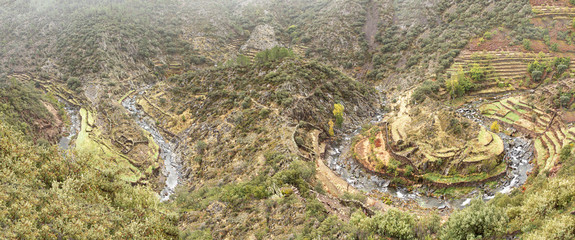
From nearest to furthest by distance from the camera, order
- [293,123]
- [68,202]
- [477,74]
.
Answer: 1. [68,202]
2. [293,123]
3. [477,74]

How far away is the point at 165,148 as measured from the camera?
203ft

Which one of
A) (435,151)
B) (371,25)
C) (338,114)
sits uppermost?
(435,151)

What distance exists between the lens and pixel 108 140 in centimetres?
5894

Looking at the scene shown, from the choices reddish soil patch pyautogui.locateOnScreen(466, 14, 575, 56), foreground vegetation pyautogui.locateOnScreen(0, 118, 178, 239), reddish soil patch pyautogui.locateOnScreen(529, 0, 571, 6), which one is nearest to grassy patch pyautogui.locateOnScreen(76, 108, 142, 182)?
foreground vegetation pyautogui.locateOnScreen(0, 118, 178, 239)

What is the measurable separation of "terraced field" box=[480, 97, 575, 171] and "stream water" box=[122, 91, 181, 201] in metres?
54.9

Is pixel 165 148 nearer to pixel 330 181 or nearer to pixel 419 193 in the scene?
pixel 330 181

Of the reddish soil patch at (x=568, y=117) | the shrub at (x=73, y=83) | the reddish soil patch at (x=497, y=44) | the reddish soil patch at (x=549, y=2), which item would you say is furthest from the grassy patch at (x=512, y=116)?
the shrub at (x=73, y=83)

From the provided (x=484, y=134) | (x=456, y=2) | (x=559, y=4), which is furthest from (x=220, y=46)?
(x=559, y=4)

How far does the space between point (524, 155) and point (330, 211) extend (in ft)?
113

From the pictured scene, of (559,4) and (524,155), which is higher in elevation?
(559,4)

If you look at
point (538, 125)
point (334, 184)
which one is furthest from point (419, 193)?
point (538, 125)

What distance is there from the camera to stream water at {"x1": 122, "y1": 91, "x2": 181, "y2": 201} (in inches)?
2046

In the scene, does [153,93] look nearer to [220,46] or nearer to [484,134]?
[220,46]

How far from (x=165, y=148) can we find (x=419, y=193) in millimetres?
48165
